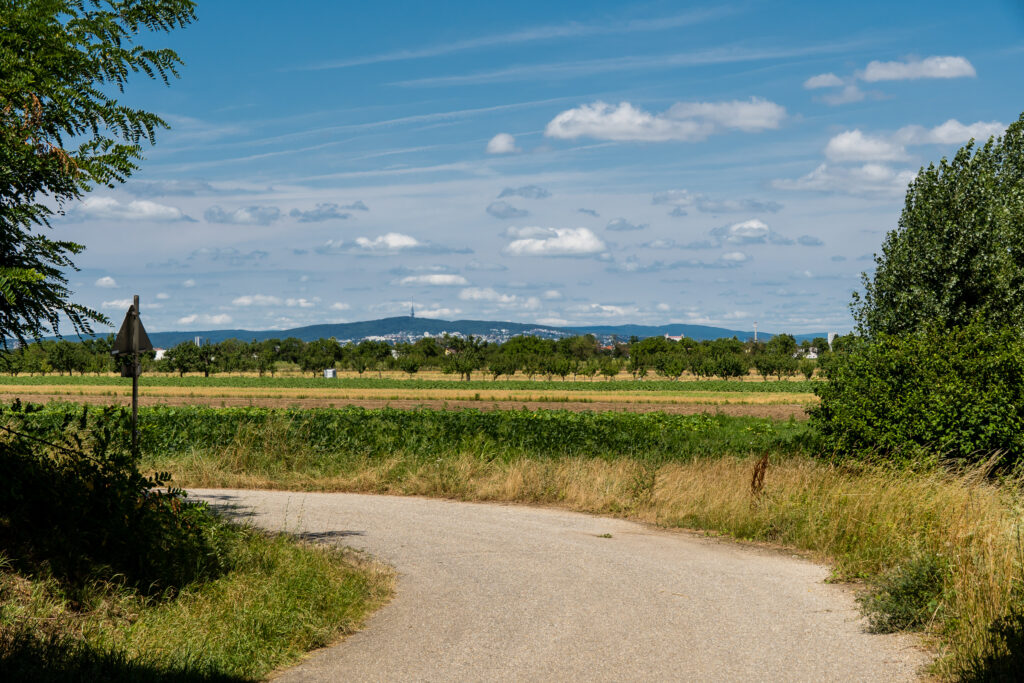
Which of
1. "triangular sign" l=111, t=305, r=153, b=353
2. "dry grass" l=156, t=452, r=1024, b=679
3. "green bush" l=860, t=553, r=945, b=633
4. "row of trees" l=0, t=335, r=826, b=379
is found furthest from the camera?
"row of trees" l=0, t=335, r=826, b=379

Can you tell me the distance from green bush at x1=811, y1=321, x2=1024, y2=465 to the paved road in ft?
16.6

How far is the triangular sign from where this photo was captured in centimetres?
1523

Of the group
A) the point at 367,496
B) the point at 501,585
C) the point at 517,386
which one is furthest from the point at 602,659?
the point at 517,386

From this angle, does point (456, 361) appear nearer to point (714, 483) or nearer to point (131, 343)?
point (131, 343)

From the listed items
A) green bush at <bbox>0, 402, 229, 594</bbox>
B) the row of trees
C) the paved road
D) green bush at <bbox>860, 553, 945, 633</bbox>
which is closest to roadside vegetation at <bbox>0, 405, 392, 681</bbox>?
green bush at <bbox>0, 402, 229, 594</bbox>

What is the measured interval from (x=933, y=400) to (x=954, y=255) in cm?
900

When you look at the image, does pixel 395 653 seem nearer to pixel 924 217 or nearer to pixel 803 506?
pixel 803 506

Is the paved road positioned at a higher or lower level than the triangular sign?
lower

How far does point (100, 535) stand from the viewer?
27.6 feet

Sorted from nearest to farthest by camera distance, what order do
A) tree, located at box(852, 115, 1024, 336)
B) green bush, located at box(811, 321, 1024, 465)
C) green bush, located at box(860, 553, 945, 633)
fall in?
green bush, located at box(860, 553, 945, 633), green bush, located at box(811, 321, 1024, 465), tree, located at box(852, 115, 1024, 336)

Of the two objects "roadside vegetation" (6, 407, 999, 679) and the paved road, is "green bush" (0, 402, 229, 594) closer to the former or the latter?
the paved road

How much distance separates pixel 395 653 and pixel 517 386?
83.0 metres

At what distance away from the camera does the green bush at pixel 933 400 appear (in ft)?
48.9

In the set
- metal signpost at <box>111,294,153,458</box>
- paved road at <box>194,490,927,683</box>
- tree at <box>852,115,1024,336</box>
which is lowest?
paved road at <box>194,490,927,683</box>
